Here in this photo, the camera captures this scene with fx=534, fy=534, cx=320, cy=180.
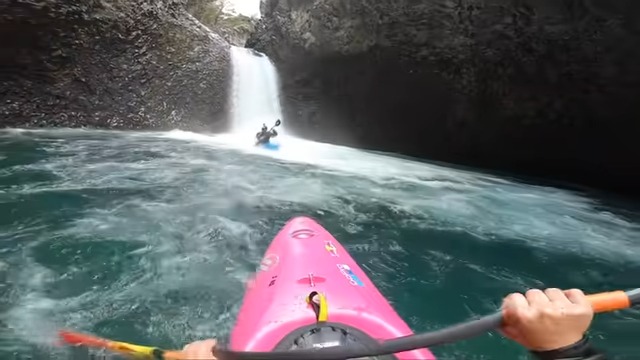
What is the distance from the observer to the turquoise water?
2.77 m

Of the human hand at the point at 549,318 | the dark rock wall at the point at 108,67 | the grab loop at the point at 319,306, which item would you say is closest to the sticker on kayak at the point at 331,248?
the grab loop at the point at 319,306

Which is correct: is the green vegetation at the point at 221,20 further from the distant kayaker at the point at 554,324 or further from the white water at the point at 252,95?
the distant kayaker at the point at 554,324

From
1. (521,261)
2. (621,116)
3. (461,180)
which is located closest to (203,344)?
(521,261)

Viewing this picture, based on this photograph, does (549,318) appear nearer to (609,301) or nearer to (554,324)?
(554,324)

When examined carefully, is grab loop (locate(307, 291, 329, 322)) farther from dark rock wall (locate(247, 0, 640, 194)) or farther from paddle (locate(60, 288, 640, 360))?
dark rock wall (locate(247, 0, 640, 194))

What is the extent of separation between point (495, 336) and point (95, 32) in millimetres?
8533

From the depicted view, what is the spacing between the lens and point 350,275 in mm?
2438

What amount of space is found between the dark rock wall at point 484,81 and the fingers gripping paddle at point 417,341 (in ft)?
18.6

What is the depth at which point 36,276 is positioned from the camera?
306 cm

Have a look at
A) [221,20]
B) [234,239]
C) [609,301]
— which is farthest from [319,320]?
[221,20]

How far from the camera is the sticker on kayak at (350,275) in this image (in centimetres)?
236

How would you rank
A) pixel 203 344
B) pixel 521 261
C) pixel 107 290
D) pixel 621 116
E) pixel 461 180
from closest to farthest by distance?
pixel 203 344
pixel 107 290
pixel 521 261
pixel 621 116
pixel 461 180

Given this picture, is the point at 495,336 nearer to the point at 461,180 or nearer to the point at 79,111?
the point at 461,180

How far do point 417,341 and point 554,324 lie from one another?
0.96 ft
